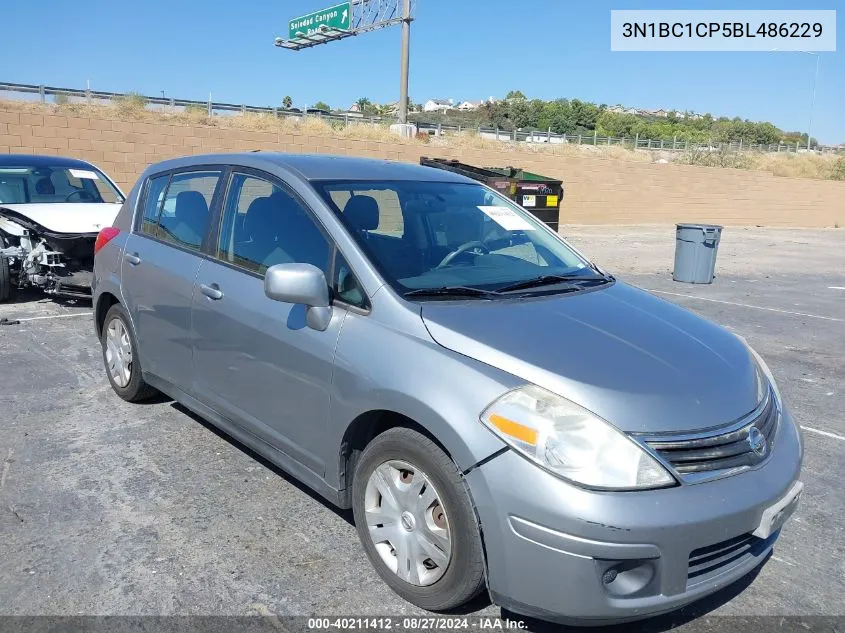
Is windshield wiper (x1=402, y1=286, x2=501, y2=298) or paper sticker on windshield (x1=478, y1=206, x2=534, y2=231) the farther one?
paper sticker on windshield (x1=478, y1=206, x2=534, y2=231)

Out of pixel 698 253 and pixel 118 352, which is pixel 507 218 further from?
pixel 698 253

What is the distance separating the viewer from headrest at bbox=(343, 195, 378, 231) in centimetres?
337

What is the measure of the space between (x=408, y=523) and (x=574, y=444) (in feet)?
2.60

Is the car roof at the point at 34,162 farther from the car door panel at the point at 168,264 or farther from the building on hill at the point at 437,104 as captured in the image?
the building on hill at the point at 437,104

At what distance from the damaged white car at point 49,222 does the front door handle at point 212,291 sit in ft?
14.7

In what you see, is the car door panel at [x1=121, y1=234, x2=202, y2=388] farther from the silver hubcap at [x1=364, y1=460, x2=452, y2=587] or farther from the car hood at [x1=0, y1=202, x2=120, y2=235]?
the car hood at [x1=0, y1=202, x2=120, y2=235]

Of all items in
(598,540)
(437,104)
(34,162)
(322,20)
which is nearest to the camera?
(598,540)

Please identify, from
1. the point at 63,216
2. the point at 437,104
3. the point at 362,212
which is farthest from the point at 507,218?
the point at 437,104

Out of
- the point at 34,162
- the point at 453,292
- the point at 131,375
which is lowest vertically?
the point at 131,375

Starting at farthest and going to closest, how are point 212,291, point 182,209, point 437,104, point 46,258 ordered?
point 437,104
point 46,258
point 182,209
point 212,291

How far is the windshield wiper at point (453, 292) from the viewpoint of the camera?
306 centimetres

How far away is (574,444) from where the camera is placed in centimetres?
239

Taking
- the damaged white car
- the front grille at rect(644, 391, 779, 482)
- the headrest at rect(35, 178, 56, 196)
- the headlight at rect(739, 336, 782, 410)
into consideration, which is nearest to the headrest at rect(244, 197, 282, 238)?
the front grille at rect(644, 391, 779, 482)

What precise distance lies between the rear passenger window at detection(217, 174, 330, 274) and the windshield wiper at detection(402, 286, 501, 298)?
18.5 inches
